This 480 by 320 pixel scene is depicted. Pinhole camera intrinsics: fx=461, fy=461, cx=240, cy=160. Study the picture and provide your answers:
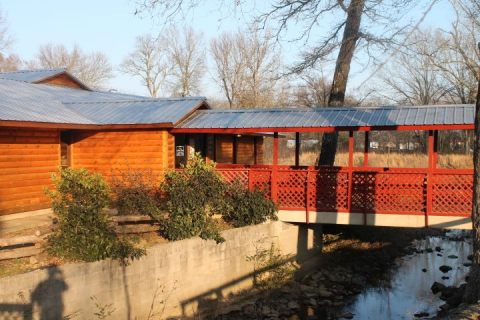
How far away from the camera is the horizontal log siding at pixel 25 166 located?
11.9 m

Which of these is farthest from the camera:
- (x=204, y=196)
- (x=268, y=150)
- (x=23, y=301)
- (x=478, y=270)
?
(x=268, y=150)

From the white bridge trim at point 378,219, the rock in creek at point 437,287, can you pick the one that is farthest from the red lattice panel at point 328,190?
the rock in creek at point 437,287

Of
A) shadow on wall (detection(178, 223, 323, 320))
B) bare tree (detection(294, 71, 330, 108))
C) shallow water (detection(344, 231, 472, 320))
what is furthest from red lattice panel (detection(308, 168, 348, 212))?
bare tree (detection(294, 71, 330, 108))

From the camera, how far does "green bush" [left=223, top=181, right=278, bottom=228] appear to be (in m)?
12.4

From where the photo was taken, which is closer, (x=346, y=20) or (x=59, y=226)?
(x=59, y=226)

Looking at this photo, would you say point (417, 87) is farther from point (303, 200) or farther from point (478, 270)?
point (478, 270)

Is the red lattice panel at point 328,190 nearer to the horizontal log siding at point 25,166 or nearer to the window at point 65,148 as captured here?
the horizontal log siding at point 25,166

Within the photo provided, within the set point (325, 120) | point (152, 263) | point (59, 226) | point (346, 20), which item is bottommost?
point (152, 263)

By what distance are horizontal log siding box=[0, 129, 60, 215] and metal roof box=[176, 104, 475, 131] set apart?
3.93m

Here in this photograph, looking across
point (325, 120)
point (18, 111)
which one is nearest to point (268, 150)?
point (325, 120)

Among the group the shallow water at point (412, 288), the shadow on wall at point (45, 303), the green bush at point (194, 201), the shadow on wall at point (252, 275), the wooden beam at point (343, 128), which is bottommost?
the shallow water at point (412, 288)

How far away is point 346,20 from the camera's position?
1714 centimetres

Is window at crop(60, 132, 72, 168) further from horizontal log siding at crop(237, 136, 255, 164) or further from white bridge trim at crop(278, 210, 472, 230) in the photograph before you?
horizontal log siding at crop(237, 136, 255, 164)

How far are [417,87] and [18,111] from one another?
40008 millimetres
